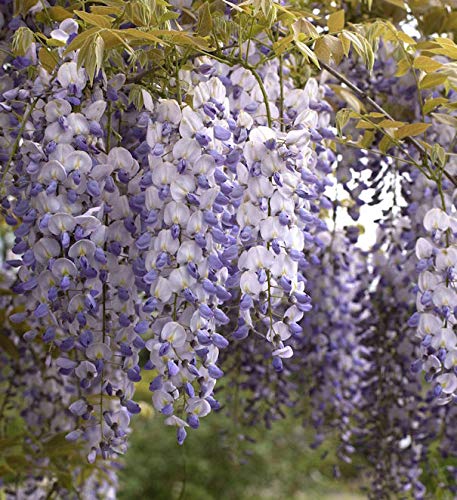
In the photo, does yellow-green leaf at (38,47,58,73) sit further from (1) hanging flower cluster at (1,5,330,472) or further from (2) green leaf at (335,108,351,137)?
(2) green leaf at (335,108,351,137)

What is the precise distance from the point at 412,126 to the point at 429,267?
8.2 inches

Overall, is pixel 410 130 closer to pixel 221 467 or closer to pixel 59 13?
pixel 59 13

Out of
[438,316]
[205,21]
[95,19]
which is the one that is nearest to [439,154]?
[438,316]

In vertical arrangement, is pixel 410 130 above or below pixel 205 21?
below

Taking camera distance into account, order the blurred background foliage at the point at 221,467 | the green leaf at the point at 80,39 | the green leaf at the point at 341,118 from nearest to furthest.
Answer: the green leaf at the point at 80,39, the green leaf at the point at 341,118, the blurred background foliage at the point at 221,467

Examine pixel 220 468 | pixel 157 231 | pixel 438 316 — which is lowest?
pixel 220 468

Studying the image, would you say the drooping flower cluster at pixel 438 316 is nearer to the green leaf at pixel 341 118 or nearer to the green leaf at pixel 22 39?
the green leaf at pixel 341 118

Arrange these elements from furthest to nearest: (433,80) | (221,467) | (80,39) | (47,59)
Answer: (221,467) < (433,80) < (47,59) < (80,39)

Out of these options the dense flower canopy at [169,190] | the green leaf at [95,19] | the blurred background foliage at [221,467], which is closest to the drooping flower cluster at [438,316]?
the dense flower canopy at [169,190]

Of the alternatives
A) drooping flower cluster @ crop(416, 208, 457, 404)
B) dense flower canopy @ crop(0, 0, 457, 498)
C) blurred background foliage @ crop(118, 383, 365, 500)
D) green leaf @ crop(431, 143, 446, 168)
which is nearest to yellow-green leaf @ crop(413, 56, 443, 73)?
dense flower canopy @ crop(0, 0, 457, 498)

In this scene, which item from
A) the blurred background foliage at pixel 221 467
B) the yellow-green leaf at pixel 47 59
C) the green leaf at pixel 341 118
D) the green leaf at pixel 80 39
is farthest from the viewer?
the blurred background foliage at pixel 221 467

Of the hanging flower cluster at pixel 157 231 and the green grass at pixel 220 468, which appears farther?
the green grass at pixel 220 468

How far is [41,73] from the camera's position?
3.63ft

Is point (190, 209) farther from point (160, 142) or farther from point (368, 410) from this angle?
point (368, 410)
